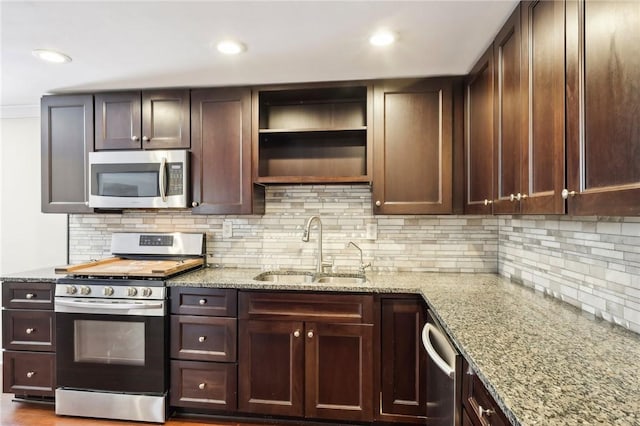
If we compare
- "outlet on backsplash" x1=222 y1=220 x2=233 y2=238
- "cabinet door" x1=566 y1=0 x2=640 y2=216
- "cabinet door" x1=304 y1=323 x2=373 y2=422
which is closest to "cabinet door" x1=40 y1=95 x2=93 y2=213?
"outlet on backsplash" x1=222 y1=220 x2=233 y2=238

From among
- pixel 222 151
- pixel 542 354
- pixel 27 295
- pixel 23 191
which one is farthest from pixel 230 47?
pixel 23 191

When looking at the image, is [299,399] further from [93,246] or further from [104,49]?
[104,49]

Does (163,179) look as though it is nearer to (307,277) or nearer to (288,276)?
(288,276)

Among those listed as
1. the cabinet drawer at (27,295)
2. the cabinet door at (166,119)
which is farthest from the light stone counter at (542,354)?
the cabinet drawer at (27,295)

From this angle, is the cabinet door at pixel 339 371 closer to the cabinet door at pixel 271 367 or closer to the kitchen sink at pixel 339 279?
the cabinet door at pixel 271 367

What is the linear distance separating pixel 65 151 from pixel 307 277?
2.08 m

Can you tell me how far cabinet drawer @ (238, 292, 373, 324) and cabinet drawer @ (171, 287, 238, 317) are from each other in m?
0.06

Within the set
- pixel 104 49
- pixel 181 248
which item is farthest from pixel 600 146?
pixel 181 248

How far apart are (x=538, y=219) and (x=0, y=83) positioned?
12.0ft

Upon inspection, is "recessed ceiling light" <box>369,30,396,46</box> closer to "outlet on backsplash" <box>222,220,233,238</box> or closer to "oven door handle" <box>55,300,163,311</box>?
"outlet on backsplash" <box>222,220,233,238</box>

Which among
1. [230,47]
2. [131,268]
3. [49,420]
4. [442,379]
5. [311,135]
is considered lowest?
[49,420]

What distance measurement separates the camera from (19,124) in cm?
295

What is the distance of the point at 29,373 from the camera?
90.4 inches

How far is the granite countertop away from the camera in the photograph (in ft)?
2.50
